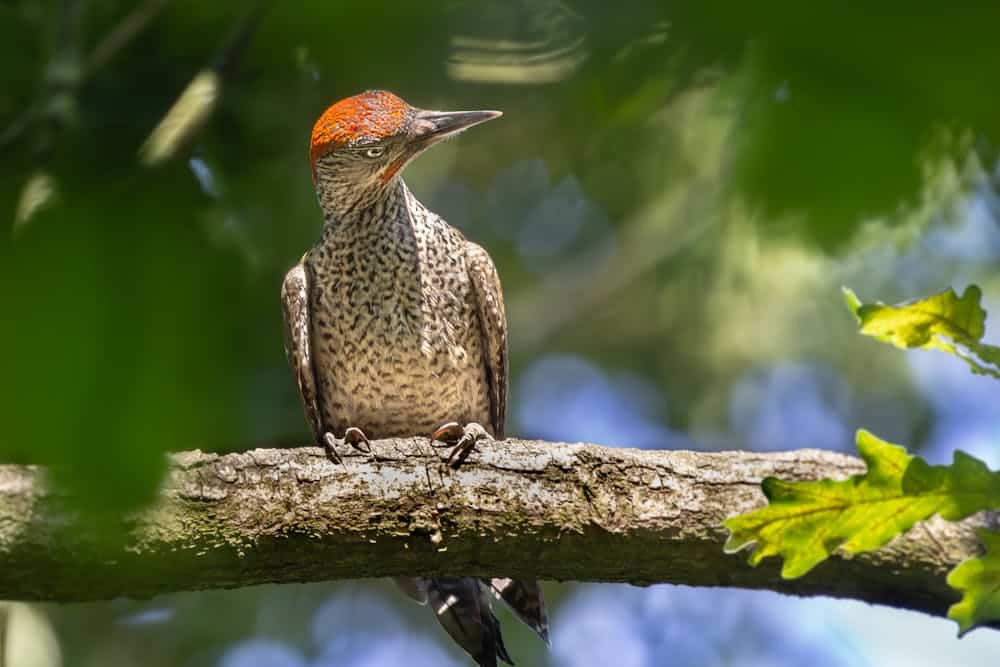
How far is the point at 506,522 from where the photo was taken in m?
3.03

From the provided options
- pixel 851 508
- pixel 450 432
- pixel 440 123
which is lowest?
pixel 450 432

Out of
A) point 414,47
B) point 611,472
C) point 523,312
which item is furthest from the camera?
point 523,312

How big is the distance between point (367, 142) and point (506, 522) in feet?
5.43

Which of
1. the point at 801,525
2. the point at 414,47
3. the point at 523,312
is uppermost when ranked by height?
the point at 414,47

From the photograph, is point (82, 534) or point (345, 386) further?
point (345, 386)

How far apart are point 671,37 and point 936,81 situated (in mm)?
179

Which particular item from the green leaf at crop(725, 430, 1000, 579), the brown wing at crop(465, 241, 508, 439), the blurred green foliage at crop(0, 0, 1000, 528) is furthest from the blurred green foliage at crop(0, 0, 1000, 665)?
the brown wing at crop(465, 241, 508, 439)

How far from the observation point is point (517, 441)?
3234 millimetres

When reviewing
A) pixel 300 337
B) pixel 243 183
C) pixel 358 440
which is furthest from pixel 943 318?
pixel 300 337

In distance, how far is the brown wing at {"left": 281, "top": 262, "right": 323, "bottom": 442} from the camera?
4402mm

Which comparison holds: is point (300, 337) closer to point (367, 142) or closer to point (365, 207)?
point (365, 207)

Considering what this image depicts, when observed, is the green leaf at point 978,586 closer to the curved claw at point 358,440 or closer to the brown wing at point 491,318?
the curved claw at point 358,440

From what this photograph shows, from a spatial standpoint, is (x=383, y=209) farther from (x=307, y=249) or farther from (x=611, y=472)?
(x=611, y=472)

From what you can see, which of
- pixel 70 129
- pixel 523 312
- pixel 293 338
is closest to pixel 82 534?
pixel 70 129
